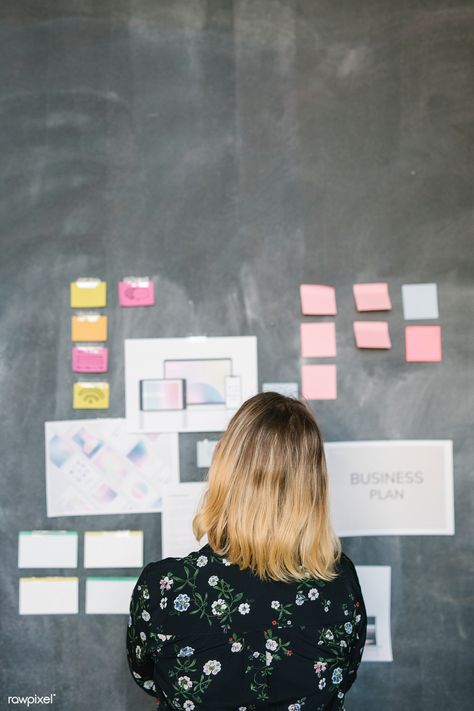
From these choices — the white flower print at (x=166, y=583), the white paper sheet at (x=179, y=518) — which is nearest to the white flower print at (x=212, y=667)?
the white flower print at (x=166, y=583)

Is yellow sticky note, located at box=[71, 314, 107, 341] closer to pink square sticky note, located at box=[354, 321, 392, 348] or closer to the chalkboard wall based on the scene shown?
the chalkboard wall

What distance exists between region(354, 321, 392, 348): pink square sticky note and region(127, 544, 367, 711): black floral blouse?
2.85 feet

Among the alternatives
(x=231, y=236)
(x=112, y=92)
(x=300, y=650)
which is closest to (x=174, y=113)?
(x=112, y=92)

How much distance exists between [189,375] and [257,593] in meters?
0.85

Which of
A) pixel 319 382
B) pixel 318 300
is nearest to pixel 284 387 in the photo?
pixel 319 382

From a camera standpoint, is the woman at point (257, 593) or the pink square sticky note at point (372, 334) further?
the pink square sticky note at point (372, 334)

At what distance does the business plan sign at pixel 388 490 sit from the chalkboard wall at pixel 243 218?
0.13ft

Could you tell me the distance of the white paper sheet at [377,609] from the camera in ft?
6.32

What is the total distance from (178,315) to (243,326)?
0.20m

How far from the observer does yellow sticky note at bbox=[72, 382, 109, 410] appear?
1.95 metres

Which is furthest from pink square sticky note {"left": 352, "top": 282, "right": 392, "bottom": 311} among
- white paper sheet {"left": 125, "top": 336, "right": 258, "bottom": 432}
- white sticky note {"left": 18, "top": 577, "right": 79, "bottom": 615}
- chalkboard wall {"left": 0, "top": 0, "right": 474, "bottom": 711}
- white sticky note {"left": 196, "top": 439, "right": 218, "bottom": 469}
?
white sticky note {"left": 18, "top": 577, "right": 79, "bottom": 615}

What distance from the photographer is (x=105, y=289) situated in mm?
1969

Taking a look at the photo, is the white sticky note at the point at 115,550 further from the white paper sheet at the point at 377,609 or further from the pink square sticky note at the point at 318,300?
the pink square sticky note at the point at 318,300

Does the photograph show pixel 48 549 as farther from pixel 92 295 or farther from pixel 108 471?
pixel 92 295
